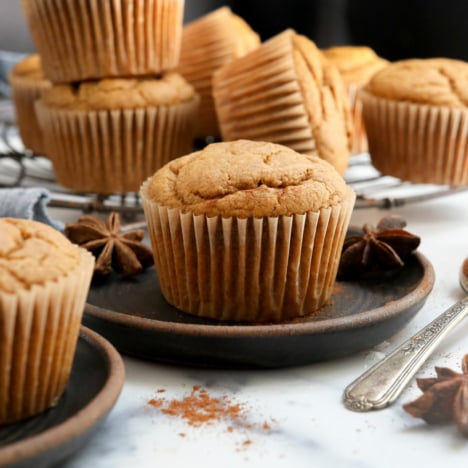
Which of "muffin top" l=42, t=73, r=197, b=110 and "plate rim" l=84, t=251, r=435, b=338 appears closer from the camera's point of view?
"plate rim" l=84, t=251, r=435, b=338

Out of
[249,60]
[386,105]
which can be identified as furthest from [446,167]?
[249,60]

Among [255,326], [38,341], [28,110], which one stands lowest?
[28,110]

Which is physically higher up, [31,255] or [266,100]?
[31,255]

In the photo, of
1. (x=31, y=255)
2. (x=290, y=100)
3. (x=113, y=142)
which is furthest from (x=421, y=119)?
(x=31, y=255)

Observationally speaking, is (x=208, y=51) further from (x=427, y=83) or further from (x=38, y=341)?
(x=38, y=341)

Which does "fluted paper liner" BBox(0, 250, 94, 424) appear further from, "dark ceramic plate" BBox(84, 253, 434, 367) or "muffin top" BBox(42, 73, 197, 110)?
"muffin top" BBox(42, 73, 197, 110)

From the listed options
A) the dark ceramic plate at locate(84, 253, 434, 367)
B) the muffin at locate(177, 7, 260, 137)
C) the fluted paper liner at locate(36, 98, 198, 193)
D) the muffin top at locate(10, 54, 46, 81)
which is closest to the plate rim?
the dark ceramic plate at locate(84, 253, 434, 367)
